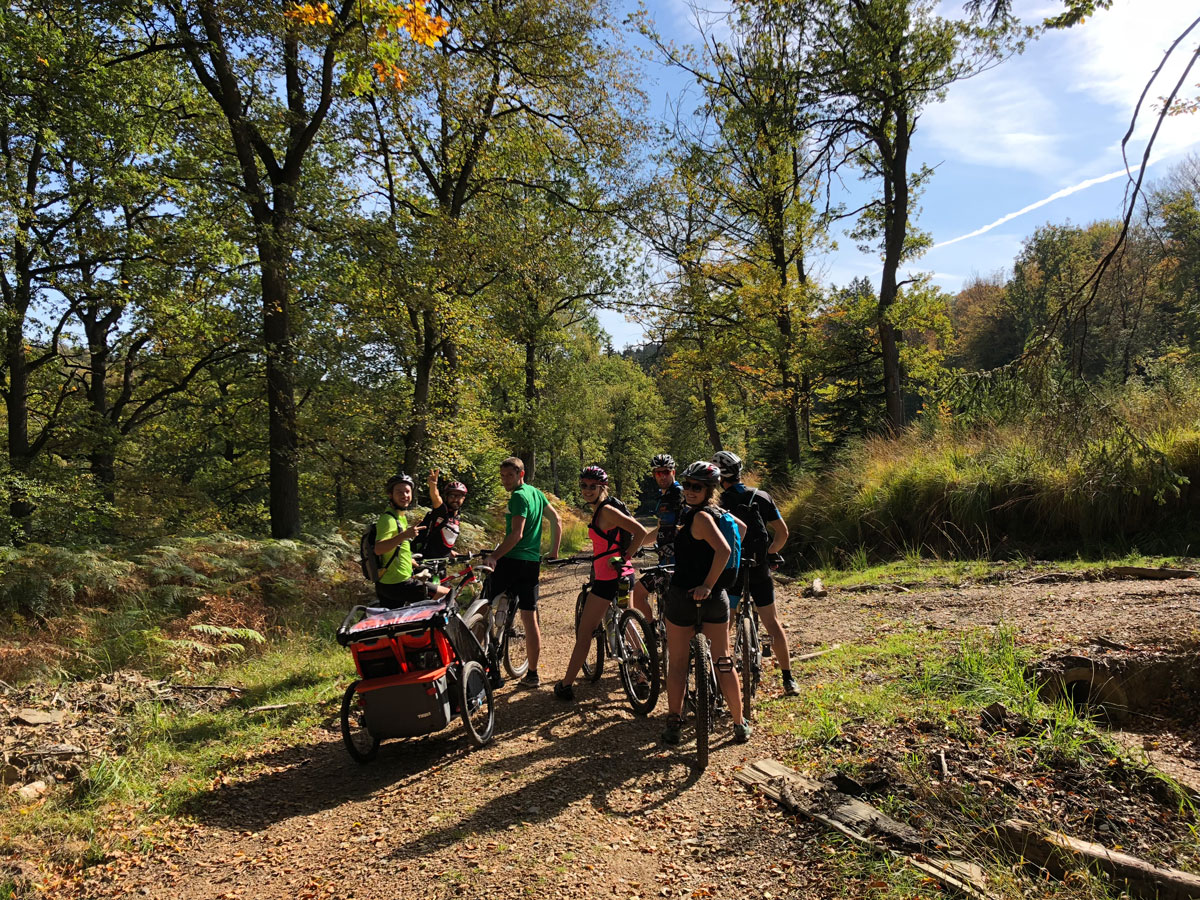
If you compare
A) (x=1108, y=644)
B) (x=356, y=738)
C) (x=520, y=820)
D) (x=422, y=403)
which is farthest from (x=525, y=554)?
(x=422, y=403)

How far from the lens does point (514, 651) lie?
7.79 metres

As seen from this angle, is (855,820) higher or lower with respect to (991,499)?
lower

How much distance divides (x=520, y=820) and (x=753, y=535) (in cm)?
275

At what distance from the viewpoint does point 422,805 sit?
3.91 metres

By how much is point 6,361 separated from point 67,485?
3.18 meters

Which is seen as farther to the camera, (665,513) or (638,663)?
(665,513)

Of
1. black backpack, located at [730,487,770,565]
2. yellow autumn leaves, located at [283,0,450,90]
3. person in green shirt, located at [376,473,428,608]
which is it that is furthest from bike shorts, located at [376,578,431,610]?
yellow autumn leaves, located at [283,0,450,90]

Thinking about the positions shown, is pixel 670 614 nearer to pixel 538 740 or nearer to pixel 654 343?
pixel 538 740

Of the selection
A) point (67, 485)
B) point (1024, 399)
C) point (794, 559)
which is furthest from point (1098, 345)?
point (67, 485)

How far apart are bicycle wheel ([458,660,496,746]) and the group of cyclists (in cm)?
86

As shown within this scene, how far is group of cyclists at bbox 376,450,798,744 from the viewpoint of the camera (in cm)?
423

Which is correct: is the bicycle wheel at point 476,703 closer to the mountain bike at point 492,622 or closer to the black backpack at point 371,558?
the mountain bike at point 492,622

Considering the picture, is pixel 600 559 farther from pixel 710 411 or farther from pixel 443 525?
pixel 710 411

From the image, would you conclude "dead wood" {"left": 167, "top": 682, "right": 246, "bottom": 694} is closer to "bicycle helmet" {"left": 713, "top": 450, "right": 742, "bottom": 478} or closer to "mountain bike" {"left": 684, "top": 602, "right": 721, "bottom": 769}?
"mountain bike" {"left": 684, "top": 602, "right": 721, "bottom": 769}
